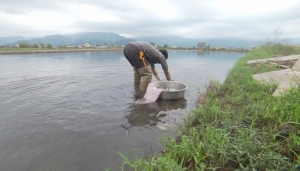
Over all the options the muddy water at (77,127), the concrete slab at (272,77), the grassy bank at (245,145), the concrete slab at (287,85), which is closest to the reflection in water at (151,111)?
the muddy water at (77,127)

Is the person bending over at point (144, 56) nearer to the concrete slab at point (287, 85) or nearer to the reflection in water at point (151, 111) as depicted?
the reflection in water at point (151, 111)

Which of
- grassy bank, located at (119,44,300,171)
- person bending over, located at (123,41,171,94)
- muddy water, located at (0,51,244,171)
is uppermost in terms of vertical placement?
person bending over, located at (123,41,171,94)

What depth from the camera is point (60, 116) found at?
3473 mm

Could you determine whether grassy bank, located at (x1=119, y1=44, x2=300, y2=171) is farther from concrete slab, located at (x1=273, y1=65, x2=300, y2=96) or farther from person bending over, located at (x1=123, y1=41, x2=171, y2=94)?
person bending over, located at (x1=123, y1=41, x2=171, y2=94)

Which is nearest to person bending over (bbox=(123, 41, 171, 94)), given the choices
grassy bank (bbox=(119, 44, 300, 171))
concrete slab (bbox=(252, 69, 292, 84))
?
concrete slab (bbox=(252, 69, 292, 84))

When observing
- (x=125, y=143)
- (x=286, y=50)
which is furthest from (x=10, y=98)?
(x=286, y=50)

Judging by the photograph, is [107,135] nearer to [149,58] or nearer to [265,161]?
[265,161]

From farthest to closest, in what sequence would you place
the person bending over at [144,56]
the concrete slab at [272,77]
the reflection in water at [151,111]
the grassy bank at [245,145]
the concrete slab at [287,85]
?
the person bending over at [144,56]
the concrete slab at [272,77]
the reflection in water at [151,111]
the concrete slab at [287,85]
the grassy bank at [245,145]

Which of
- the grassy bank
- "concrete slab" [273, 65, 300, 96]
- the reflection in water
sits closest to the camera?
the grassy bank

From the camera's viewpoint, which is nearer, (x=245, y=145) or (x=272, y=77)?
(x=245, y=145)

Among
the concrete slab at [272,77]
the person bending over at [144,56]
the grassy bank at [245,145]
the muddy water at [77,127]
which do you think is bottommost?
the muddy water at [77,127]

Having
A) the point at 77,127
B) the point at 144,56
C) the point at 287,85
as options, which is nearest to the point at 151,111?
the point at 77,127

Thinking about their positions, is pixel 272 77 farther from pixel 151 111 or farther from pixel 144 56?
pixel 144 56

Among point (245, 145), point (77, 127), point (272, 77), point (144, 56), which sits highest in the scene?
point (144, 56)
